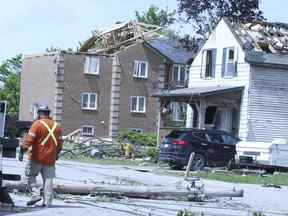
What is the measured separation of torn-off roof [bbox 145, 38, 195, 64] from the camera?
Answer: 6450 cm

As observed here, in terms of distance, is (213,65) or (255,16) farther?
(255,16)

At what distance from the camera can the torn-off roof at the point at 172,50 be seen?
212ft

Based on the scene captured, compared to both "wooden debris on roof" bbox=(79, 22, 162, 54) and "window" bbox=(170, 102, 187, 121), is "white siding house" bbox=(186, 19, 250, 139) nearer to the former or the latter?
"window" bbox=(170, 102, 187, 121)

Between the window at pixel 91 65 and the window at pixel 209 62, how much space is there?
17.3m

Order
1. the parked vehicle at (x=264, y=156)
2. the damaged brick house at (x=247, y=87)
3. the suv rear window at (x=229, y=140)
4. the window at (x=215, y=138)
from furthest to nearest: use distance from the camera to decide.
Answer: the damaged brick house at (x=247, y=87), the suv rear window at (x=229, y=140), the window at (x=215, y=138), the parked vehicle at (x=264, y=156)

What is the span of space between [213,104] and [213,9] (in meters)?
23.2

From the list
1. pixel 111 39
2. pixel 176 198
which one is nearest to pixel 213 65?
pixel 111 39

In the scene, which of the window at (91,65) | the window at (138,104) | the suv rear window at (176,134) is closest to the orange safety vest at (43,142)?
the suv rear window at (176,134)

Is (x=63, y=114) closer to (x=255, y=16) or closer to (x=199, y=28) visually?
(x=199, y=28)

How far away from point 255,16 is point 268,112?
23211 millimetres

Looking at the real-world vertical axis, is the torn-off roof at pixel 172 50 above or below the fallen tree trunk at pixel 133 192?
above

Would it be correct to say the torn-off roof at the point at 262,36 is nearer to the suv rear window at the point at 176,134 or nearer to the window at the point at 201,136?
the window at the point at 201,136

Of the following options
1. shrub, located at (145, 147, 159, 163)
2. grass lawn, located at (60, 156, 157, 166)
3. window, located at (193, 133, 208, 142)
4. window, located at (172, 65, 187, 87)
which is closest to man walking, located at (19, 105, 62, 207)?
window, located at (193, 133, 208, 142)

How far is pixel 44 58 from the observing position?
6294cm
